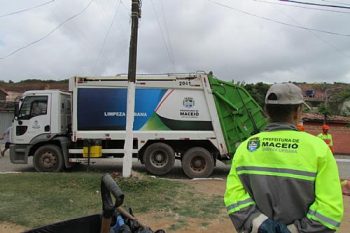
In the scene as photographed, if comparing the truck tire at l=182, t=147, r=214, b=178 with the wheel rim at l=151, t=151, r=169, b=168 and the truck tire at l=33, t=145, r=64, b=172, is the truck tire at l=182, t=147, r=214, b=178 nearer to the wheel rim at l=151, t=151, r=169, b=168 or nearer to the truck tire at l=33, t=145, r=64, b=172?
the wheel rim at l=151, t=151, r=169, b=168

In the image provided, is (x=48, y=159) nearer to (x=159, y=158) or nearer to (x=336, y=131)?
(x=159, y=158)

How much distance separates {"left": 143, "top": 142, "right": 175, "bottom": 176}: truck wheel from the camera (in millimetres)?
13531

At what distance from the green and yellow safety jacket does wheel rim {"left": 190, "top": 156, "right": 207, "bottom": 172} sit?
36.8 ft

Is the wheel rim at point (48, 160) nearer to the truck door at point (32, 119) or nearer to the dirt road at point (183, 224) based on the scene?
the truck door at point (32, 119)

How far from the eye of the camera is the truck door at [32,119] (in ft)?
45.0

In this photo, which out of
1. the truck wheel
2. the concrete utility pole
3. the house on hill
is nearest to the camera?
the concrete utility pole

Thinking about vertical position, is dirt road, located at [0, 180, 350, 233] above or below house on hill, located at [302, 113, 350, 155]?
below

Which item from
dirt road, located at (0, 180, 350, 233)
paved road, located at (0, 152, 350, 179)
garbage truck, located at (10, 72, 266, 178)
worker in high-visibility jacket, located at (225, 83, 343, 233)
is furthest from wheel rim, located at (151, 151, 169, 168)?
worker in high-visibility jacket, located at (225, 83, 343, 233)

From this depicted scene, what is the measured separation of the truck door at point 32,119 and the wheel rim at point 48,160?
0.60 metres

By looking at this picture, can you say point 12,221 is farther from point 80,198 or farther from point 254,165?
point 254,165

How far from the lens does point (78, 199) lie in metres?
8.90

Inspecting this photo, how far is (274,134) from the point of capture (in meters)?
2.51

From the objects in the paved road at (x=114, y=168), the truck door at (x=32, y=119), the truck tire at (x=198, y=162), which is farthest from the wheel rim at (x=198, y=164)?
the truck door at (x=32, y=119)

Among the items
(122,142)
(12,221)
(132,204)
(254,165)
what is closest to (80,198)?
(132,204)
